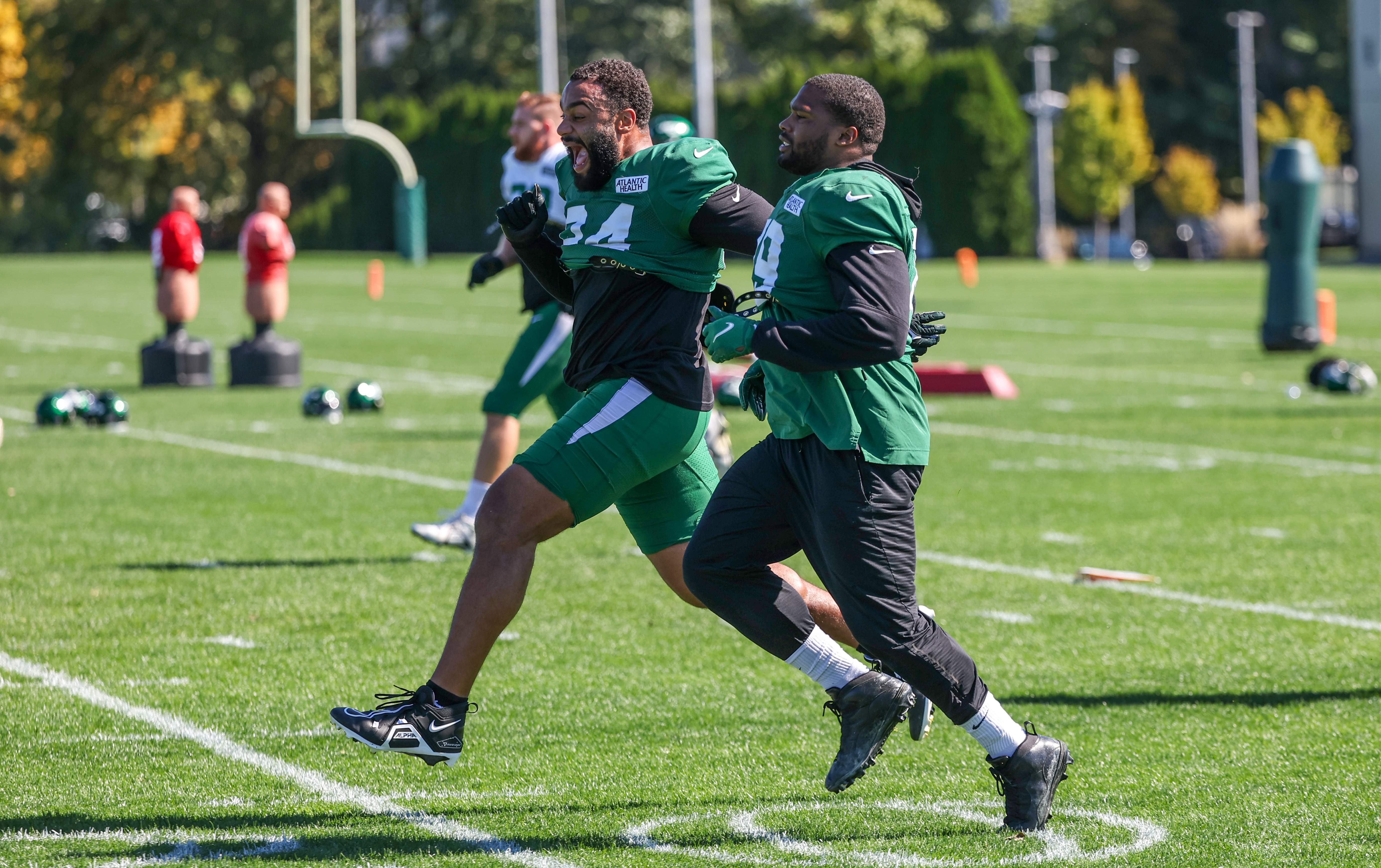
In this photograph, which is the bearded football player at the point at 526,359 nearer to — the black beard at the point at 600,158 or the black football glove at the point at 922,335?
the black beard at the point at 600,158

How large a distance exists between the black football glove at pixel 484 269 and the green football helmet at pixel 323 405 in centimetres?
741

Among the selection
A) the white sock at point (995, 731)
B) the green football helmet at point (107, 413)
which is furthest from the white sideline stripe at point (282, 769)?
→ the green football helmet at point (107, 413)

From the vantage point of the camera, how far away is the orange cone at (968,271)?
39.4 meters

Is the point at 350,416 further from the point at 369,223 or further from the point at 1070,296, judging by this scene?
the point at 369,223

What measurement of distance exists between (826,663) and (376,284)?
31085 millimetres

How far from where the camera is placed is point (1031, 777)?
468cm

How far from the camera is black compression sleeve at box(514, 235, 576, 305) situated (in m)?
5.53

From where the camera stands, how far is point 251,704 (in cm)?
621

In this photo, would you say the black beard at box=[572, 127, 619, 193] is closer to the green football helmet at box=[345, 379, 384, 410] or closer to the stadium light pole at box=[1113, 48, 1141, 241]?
the green football helmet at box=[345, 379, 384, 410]

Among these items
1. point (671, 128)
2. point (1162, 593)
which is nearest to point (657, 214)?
point (1162, 593)

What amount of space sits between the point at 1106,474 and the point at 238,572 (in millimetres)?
5711

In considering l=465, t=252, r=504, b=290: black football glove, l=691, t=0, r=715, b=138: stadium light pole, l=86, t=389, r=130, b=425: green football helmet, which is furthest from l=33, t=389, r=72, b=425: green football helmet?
l=691, t=0, r=715, b=138: stadium light pole

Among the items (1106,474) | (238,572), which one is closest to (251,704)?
(238,572)

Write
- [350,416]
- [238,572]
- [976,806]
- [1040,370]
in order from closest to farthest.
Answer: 1. [976,806]
2. [238,572]
3. [350,416]
4. [1040,370]
